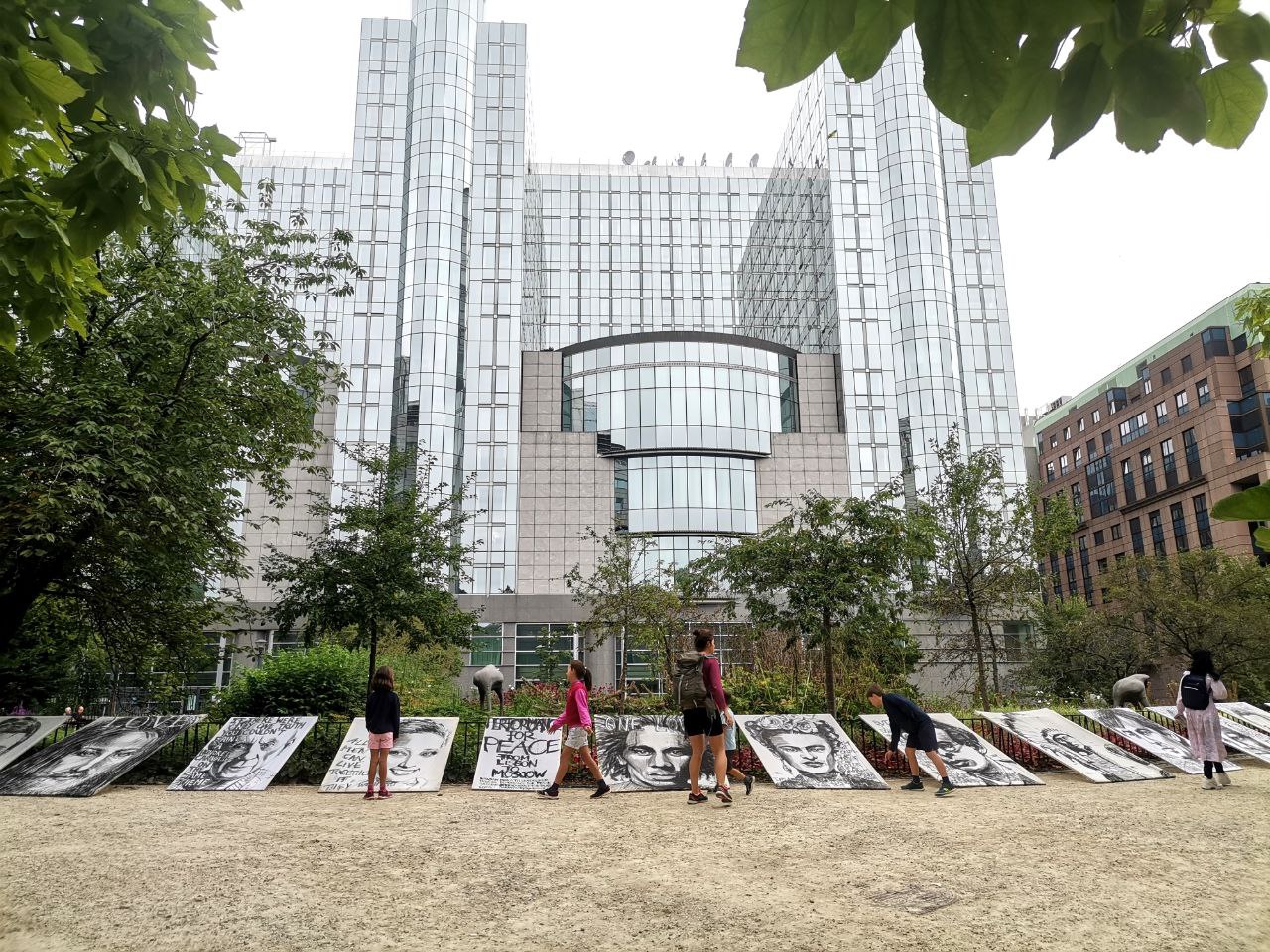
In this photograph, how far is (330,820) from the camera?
30.8 feet

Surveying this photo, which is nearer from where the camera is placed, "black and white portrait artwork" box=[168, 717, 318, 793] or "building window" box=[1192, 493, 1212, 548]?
"black and white portrait artwork" box=[168, 717, 318, 793]

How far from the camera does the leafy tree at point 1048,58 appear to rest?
1.48 metres

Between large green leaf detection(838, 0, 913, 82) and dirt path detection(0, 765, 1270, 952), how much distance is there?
4.94 m

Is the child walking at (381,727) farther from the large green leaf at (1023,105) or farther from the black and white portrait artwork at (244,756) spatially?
the large green leaf at (1023,105)

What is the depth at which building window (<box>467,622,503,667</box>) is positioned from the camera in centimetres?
5256

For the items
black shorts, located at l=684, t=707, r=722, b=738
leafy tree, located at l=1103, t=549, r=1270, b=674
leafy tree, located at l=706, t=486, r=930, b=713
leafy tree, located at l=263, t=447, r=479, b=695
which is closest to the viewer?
black shorts, located at l=684, t=707, r=722, b=738

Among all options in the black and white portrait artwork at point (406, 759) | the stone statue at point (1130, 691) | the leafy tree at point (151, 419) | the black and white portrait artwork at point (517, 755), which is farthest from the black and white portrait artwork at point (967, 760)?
the leafy tree at point (151, 419)

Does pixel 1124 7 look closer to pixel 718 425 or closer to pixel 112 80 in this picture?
pixel 112 80

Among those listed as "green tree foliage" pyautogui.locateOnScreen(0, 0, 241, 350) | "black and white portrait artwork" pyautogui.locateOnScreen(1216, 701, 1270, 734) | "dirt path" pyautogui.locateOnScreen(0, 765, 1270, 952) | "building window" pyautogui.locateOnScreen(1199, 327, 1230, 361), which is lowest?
"dirt path" pyautogui.locateOnScreen(0, 765, 1270, 952)

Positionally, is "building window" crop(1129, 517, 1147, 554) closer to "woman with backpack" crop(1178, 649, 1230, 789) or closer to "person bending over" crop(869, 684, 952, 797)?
"woman with backpack" crop(1178, 649, 1230, 789)

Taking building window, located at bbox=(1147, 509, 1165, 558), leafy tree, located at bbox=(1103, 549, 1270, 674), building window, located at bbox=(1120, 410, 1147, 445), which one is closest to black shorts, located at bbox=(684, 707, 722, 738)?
leafy tree, located at bbox=(1103, 549, 1270, 674)

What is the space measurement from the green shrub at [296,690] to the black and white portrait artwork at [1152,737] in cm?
1409

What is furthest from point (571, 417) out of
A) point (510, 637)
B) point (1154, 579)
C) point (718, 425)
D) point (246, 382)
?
point (246, 382)

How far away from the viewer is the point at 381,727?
1138 cm
